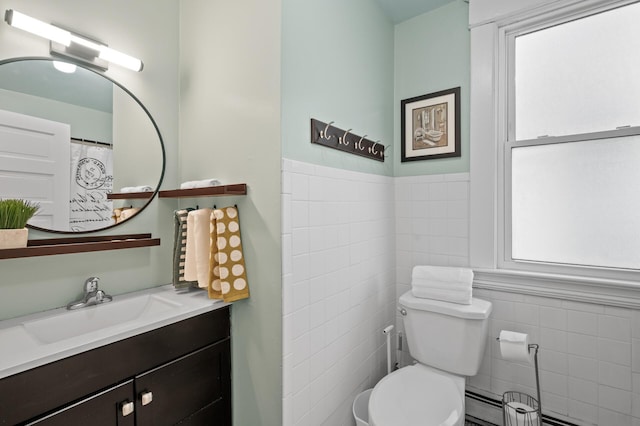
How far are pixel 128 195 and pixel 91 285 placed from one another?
0.44 metres

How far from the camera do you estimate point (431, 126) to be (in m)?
1.95

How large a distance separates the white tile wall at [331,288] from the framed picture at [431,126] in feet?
1.01

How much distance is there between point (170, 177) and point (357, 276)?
118 cm

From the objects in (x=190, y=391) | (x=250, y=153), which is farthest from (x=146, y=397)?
(x=250, y=153)

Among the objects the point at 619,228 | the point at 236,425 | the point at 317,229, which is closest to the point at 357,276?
the point at 317,229

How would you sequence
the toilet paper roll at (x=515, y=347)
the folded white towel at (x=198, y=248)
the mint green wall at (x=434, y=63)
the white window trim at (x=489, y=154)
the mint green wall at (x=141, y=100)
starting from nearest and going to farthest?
the mint green wall at (x=141, y=100)
the folded white towel at (x=198, y=248)
the toilet paper roll at (x=515, y=347)
the white window trim at (x=489, y=154)
the mint green wall at (x=434, y=63)

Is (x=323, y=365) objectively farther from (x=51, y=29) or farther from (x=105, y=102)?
(x=51, y=29)

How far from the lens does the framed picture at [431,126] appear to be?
186 centimetres

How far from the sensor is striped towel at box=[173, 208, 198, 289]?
1.46 m

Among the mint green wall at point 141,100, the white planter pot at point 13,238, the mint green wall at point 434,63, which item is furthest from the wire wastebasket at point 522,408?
the white planter pot at point 13,238

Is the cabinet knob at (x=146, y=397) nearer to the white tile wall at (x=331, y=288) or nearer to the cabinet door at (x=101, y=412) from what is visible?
the cabinet door at (x=101, y=412)

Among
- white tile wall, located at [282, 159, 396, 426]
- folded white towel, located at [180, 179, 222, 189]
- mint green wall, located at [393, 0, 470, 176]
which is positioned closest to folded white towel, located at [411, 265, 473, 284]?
white tile wall, located at [282, 159, 396, 426]

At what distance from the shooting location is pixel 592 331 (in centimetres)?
149

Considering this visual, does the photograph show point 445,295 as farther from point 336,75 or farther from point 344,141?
point 336,75
